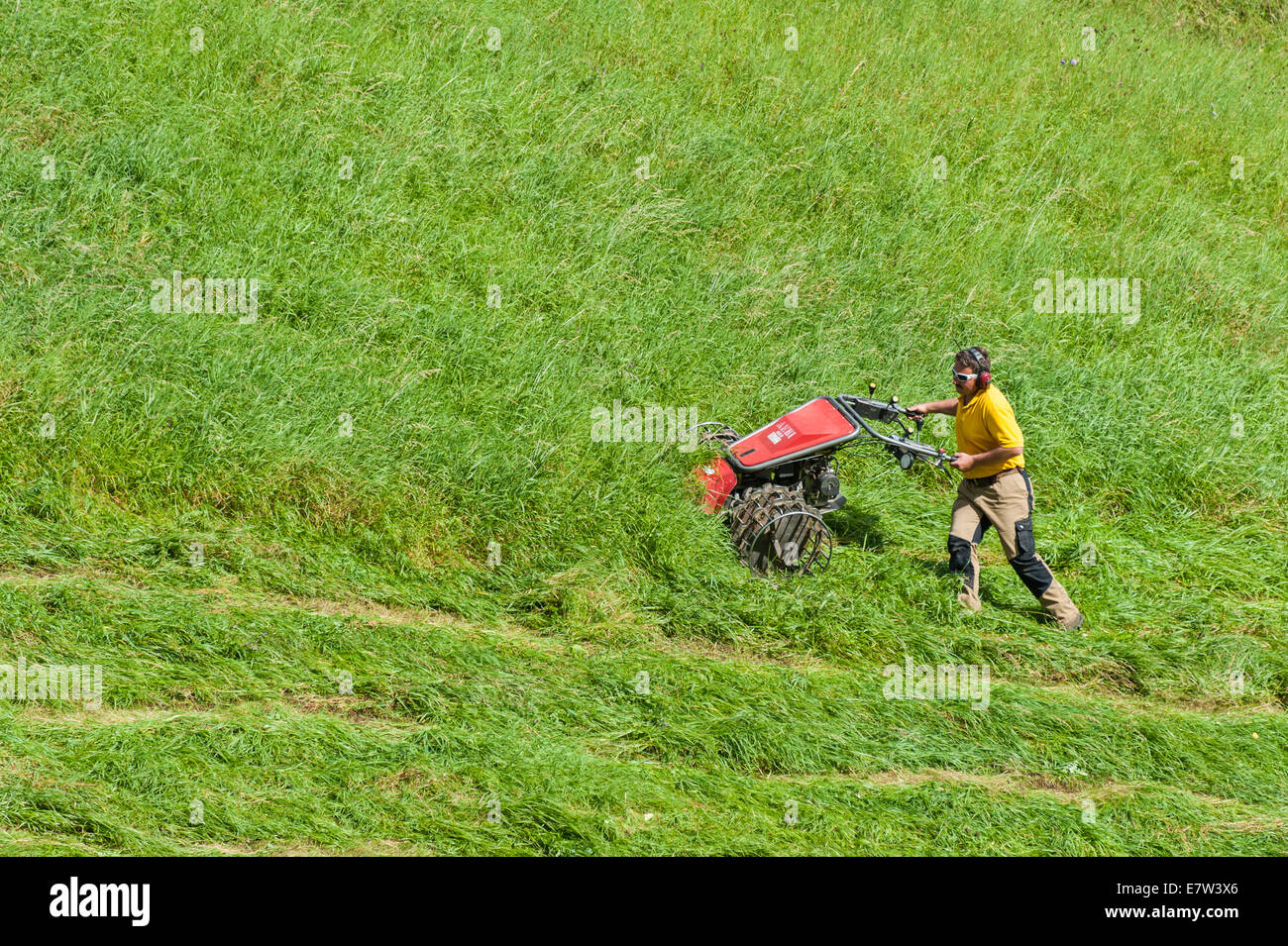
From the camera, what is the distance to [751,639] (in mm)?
7328

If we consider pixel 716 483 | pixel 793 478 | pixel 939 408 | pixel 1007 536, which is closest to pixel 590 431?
pixel 716 483

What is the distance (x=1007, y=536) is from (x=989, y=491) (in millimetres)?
339

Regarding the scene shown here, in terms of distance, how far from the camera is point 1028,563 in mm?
7750

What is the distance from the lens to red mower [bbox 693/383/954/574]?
7.71 meters

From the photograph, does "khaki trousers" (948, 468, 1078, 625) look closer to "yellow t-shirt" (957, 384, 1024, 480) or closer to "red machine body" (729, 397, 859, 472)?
"yellow t-shirt" (957, 384, 1024, 480)

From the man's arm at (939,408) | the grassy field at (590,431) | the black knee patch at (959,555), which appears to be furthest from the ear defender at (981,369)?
the grassy field at (590,431)

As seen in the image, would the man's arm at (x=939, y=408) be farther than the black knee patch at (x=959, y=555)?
Yes

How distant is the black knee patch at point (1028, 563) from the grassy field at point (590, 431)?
329 mm

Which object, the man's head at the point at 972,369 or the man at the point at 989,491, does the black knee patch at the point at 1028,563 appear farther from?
the man's head at the point at 972,369

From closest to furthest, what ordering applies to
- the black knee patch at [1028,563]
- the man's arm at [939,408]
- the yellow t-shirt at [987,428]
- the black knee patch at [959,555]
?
1. the yellow t-shirt at [987,428]
2. the black knee patch at [1028,563]
3. the black knee patch at [959,555]
4. the man's arm at [939,408]

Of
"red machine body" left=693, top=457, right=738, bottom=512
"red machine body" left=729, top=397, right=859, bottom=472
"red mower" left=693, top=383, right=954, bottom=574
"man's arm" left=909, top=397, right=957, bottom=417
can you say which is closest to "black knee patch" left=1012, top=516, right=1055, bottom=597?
"red mower" left=693, top=383, right=954, bottom=574

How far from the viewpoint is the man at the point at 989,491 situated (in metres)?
7.65

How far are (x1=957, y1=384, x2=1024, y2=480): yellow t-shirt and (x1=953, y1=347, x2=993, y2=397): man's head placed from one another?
0.25 feet

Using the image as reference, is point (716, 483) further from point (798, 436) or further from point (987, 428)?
point (987, 428)
